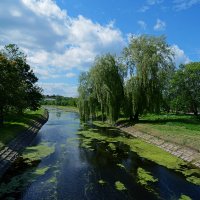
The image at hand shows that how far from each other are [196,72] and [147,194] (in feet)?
182

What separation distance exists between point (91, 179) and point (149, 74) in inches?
1186

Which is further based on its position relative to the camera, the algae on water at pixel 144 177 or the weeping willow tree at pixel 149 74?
the weeping willow tree at pixel 149 74

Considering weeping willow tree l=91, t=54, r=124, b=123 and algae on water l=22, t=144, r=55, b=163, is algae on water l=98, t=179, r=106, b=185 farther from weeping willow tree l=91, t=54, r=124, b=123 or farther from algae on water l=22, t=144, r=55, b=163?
weeping willow tree l=91, t=54, r=124, b=123

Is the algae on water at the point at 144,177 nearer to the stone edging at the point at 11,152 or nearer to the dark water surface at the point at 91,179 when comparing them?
the dark water surface at the point at 91,179

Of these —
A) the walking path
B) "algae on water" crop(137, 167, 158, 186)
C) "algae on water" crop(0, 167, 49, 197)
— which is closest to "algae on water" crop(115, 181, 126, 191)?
"algae on water" crop(137, 167, 158, 186)

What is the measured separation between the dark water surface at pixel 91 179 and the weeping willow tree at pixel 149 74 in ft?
64.8

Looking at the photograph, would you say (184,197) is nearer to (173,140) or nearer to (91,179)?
(91,179)

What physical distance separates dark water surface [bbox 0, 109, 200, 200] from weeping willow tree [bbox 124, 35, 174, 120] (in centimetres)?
1974

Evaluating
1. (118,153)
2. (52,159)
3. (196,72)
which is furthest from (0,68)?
(196,72)

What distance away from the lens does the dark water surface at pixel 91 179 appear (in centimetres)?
1766

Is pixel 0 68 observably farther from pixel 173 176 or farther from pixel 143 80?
pixel 173 176

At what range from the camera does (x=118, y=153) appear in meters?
29.9

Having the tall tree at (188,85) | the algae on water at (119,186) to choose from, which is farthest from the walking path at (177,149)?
the tall tree at (188,85)

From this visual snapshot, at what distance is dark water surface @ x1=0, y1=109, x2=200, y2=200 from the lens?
17656 millimetres
